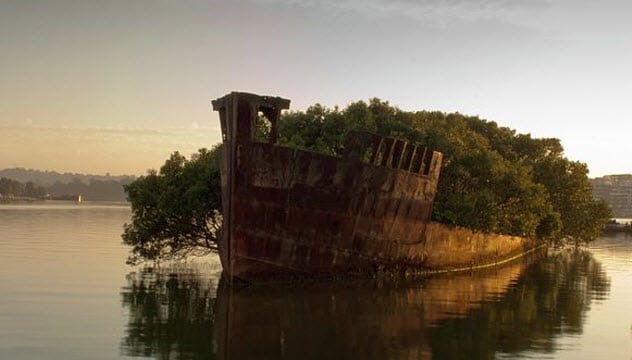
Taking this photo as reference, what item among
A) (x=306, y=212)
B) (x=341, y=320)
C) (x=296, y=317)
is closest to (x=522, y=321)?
(x=341, y=320)

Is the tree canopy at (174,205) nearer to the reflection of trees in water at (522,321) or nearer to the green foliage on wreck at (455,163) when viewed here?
the green foliage on wreck at (455,163)

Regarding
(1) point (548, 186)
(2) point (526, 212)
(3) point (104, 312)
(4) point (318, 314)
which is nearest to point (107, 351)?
(3) point (104, 312)

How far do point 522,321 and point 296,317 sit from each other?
5.83 metres

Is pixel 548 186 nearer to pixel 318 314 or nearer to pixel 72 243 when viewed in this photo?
pixel 72 243

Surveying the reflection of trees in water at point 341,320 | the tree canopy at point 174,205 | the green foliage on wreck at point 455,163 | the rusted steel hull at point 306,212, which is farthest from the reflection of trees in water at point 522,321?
the tree canopy at point 174,205

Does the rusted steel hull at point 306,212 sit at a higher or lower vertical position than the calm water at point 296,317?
higher

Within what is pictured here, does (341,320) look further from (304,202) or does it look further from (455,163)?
(455,163)

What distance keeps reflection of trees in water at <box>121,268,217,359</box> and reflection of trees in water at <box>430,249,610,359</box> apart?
15.8ft

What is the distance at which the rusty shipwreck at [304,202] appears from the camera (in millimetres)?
21734

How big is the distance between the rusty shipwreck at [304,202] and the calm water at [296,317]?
900 millimetres

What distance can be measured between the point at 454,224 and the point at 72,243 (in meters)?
24.1

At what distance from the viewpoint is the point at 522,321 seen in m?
18.1

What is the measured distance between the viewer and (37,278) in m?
23.8

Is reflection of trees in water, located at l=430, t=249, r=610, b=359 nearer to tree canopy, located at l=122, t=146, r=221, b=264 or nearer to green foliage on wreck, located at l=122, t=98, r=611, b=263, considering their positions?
green foliage on wreck, located at l=122, t=98, r=611, b=263
